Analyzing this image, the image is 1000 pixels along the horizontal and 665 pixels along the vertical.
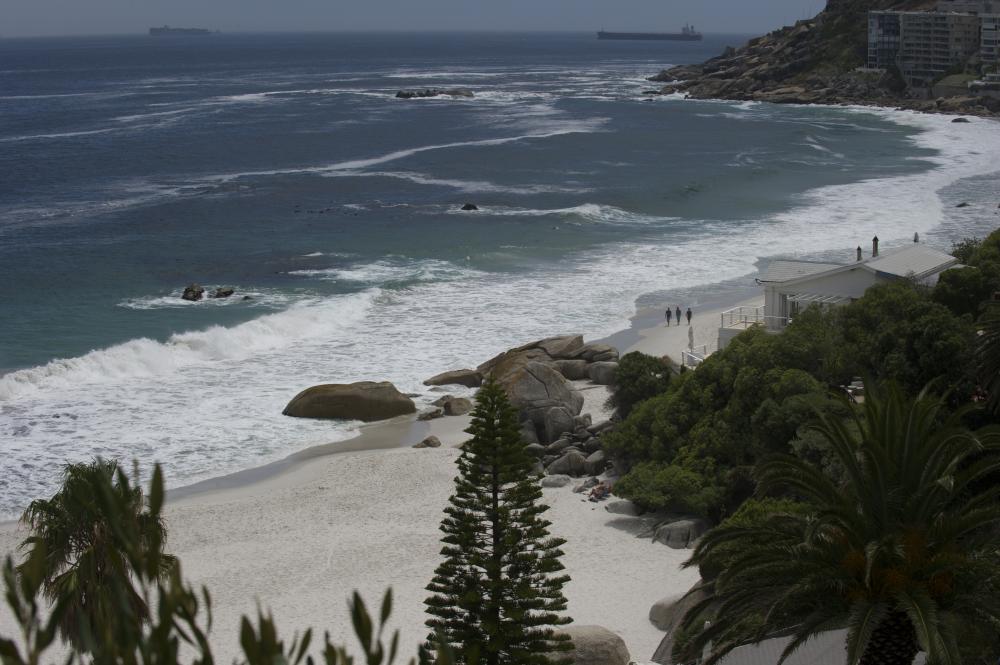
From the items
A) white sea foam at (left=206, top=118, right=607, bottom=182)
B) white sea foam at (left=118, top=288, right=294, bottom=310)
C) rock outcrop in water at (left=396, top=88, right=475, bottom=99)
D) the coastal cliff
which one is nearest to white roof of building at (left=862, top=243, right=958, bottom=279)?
white sea foam at (left=118, top=288, right=294, bottom=310)

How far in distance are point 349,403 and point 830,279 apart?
1160 centimetres

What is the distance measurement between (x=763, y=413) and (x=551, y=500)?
4.40 m

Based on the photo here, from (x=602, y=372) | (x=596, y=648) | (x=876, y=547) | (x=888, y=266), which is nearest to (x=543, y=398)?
(x=602, y=372)

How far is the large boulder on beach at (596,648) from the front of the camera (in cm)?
1686

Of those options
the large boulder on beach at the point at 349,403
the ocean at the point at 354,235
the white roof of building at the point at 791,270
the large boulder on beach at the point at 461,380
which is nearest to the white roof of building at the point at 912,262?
the white roof of building at the point at 791,270

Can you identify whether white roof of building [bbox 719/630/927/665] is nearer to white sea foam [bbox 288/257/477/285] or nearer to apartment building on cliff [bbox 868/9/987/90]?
white sea foam [bbox 288/257/477/285]

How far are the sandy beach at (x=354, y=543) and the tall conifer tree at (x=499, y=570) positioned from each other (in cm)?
266

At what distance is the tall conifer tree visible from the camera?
15.7 metres

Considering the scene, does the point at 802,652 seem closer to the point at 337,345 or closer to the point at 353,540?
the point at 353,540

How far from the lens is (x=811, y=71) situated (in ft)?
409

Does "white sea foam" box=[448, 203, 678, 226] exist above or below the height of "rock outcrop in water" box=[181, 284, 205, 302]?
above

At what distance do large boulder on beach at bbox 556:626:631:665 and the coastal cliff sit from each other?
9366 centimetres

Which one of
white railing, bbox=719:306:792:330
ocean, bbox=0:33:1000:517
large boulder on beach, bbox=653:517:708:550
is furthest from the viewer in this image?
ocean, bbox=0:33:1000:517

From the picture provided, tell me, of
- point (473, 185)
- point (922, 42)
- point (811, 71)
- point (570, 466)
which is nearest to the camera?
point (570, 466)
